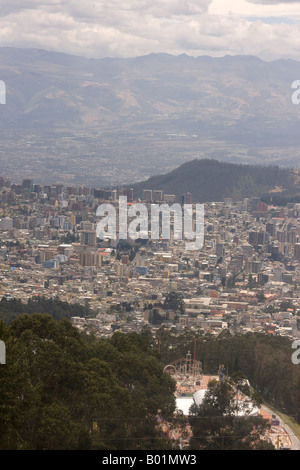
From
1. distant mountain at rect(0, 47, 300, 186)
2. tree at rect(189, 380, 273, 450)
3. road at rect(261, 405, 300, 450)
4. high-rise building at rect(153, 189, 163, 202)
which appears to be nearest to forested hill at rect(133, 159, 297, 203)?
high-rise building at rect(153, 189, 163, 202)

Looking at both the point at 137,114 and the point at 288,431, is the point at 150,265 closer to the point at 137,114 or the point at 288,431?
the point at 288,431

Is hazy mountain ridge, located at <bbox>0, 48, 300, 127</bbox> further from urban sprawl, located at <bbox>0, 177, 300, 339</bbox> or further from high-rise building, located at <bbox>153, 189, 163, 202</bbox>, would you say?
urban sprawl, located at <bbox>0, 177, 300, 339</bbox>

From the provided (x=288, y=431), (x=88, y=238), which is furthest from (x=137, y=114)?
(x=288, y=431)

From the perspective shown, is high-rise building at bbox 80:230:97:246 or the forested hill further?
the forested hill

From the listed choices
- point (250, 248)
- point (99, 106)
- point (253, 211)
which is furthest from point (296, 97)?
point (250, 248)

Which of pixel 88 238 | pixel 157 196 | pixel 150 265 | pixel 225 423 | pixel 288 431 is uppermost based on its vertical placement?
pixel 157 196

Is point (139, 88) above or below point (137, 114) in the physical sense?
above
